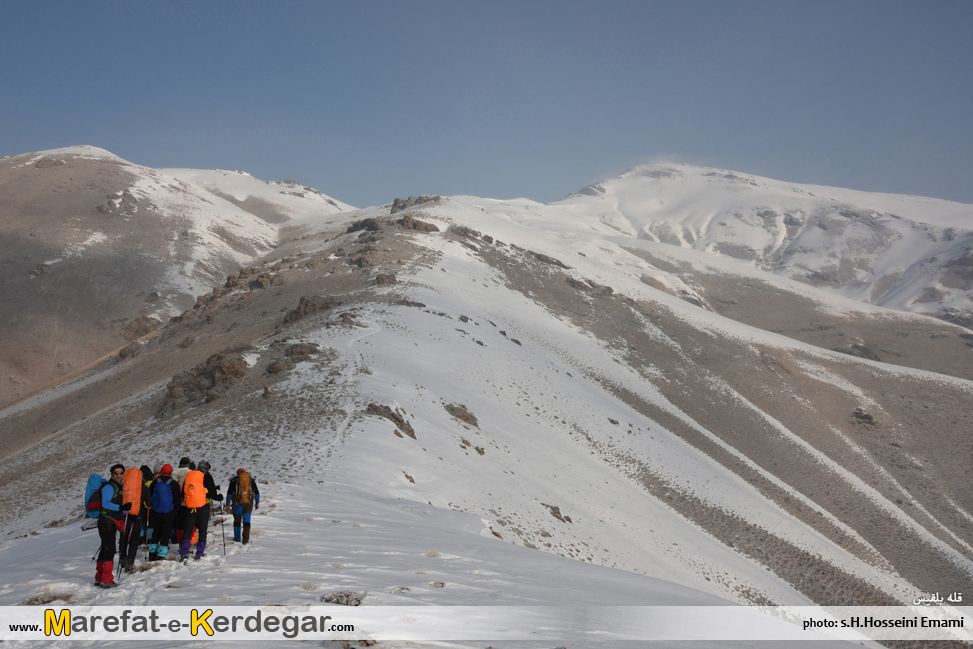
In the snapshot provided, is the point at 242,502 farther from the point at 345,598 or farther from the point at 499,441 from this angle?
the point at 499,441

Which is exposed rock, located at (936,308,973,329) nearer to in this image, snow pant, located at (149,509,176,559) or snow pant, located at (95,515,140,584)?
snow pant, located at (149,509,176,559)

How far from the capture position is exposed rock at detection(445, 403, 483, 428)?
25.7m

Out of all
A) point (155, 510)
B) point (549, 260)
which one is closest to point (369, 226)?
point (549, 260)

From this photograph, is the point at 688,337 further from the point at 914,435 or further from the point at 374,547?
the point at 374,547

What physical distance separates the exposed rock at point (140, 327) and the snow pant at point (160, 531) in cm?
5822

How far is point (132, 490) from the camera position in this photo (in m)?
8.79

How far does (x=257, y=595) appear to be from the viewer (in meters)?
7.71

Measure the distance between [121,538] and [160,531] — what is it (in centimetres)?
60

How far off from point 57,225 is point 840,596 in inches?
3642

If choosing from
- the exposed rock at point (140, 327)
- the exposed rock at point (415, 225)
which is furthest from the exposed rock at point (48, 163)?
the exposed rock at point (415, 225)

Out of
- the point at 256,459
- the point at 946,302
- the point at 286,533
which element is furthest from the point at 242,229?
the point at 946,302

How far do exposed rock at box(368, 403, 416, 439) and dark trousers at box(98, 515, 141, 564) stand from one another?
500 inches

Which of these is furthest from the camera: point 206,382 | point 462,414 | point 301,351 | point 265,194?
point 265,194

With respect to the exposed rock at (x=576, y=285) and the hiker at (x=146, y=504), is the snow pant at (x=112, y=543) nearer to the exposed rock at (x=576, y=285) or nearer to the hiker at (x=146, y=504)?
the hiker at (x=146, y=504)
